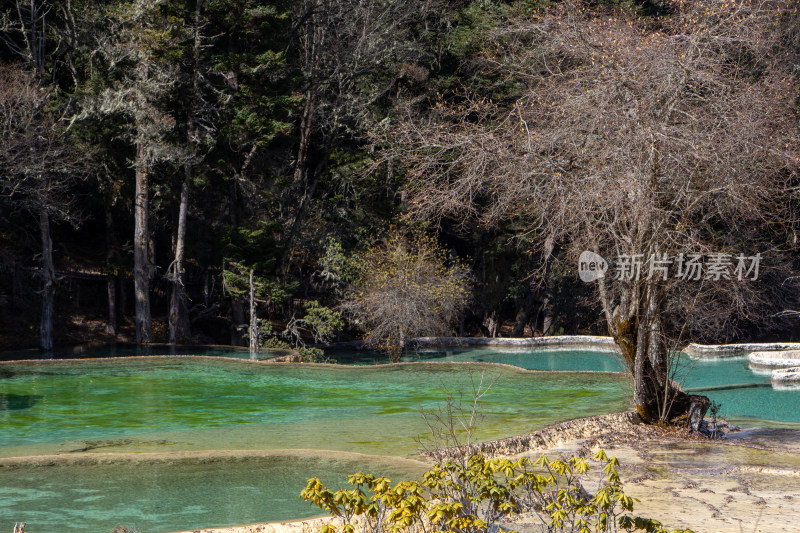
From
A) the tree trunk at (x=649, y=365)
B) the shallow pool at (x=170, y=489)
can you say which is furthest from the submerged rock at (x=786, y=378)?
the shallow pool at (x=170, y=489)

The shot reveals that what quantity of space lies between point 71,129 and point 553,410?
45.9ft

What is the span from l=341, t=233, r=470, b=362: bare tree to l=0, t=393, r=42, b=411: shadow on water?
827 cm

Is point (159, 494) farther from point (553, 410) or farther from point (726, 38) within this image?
point (726, 38)

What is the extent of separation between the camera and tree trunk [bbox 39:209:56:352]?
19828 millimetres

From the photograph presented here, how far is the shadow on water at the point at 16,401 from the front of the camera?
11727mm

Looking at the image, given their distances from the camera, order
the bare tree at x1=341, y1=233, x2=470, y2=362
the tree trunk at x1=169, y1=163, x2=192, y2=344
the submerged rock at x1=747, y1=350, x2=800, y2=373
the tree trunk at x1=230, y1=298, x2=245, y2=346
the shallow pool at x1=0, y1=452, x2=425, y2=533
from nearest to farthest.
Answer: the shallow pool at x1=0, y1=452, x2=425, y2=533 → the submerged rock at x1=747, y1=350, x2=800, y2=373 → the bare tree at x1=341, y1=233, x2=470, y2=362 → the tree trunk at x1=169, y1=163, x2=192, y2=344 → the tree trunk at x1=230, y1=298, x2=245, y2=346

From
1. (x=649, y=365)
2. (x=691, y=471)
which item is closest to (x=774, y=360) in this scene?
(x=649, y=365)

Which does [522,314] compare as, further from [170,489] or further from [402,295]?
[170,489]

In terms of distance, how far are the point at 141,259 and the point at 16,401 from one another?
8.83 meters

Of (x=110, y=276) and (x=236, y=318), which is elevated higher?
(x=110, y=276)

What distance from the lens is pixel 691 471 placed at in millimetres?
7230

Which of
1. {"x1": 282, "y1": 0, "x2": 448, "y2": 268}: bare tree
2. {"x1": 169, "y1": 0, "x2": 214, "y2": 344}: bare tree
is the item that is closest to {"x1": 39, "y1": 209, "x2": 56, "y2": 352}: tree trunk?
{"x1": 169, "y1": 0, "x2": 214, "y2": 344}: bare tree

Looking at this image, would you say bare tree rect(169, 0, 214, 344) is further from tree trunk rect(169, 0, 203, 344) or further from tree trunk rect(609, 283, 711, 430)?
tree trunk rect(609, 283, 711, 430)

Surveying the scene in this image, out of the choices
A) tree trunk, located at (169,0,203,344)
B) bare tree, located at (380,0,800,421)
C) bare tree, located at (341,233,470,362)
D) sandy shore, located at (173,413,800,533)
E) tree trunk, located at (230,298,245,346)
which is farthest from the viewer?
tree trunk, located at (230,298,245,346)
